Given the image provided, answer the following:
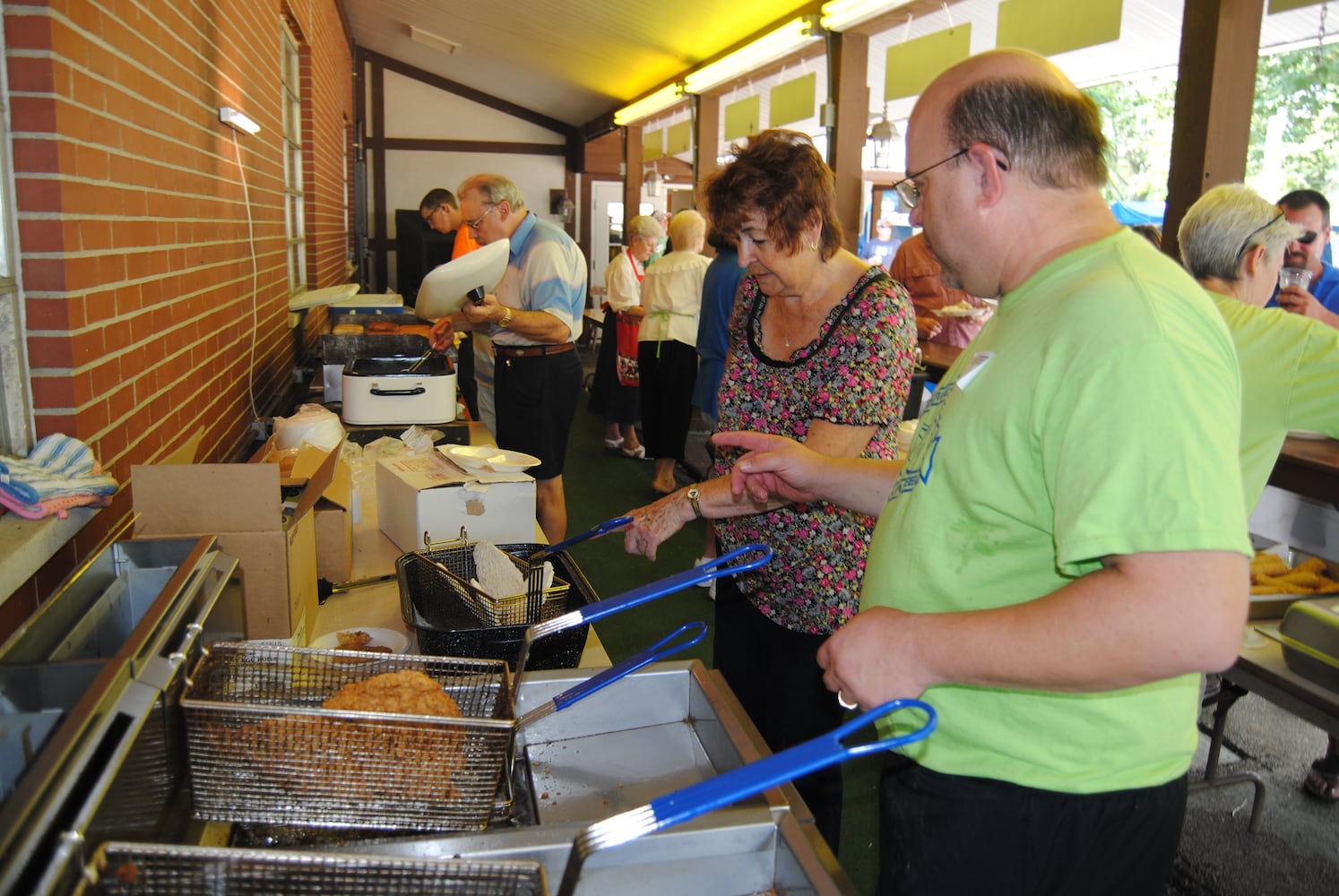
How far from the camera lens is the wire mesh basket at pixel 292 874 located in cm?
80

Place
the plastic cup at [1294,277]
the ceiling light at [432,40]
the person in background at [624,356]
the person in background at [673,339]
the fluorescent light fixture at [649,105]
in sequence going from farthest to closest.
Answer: the ceiling light at [432,40], the fluorescent light fixture at [649,105], the person in background at [624,356], the person in background at [673,339], the plastic cup at [1294,277]

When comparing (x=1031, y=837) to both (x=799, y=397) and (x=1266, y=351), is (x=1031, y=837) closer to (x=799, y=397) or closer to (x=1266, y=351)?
(x=799, y=397)

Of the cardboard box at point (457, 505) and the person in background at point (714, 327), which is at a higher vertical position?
the person in background at point (714, 327)

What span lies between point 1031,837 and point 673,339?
5.29m

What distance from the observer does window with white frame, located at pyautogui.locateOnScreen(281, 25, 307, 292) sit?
5.27 meters

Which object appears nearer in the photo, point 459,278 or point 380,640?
point 380,640

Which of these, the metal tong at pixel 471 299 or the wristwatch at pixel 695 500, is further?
the metal tong at pixel 471 299

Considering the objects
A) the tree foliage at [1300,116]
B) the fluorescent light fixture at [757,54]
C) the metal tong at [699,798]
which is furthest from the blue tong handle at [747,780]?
the tree foliage at [1300,116]

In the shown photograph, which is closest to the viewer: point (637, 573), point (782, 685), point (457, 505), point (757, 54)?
point (782, 685)

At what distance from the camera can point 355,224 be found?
528 inches

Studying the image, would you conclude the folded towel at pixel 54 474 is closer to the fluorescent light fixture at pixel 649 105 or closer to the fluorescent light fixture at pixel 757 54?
the fluorescent light fixture at pixel 757 54

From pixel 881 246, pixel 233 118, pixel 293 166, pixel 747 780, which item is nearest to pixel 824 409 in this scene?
pixel 747 780

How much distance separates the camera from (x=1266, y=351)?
2305 millimetres

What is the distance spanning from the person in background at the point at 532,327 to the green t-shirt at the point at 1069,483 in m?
2.90
